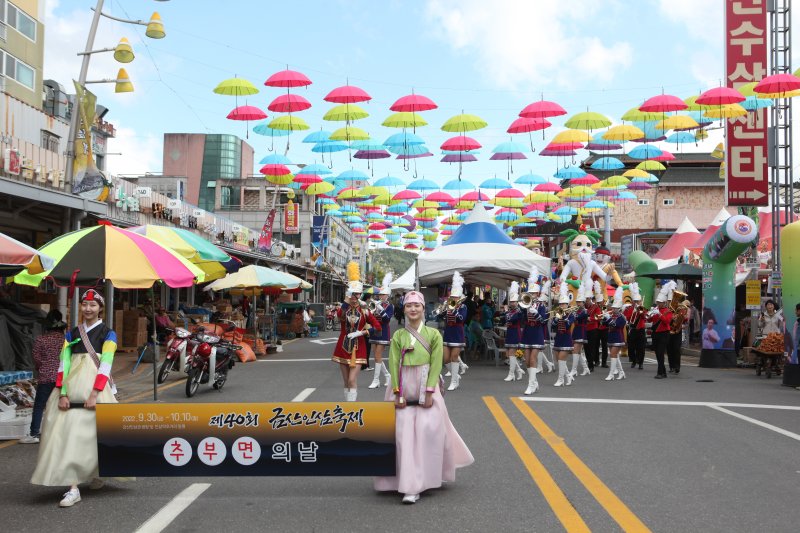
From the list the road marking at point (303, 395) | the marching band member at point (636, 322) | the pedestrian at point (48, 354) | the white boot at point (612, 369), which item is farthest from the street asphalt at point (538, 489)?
the marching band member at point (636, 322)

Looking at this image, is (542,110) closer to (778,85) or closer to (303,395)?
(778,85)

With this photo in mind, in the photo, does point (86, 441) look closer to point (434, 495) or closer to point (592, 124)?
point (434, 495)

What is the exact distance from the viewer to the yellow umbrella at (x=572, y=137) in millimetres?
21000

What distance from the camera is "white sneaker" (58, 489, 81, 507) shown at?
18.2 feet

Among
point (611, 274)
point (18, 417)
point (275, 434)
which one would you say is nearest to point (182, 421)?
point (275, 434)

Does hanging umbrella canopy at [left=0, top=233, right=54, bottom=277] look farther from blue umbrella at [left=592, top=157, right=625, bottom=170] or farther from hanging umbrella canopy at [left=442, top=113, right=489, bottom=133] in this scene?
blue umbrella at [left=592, top=157, right=625, bottom=170]

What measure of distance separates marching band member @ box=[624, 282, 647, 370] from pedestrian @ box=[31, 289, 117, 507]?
527 inches

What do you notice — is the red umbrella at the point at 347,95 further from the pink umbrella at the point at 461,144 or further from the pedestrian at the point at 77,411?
the pedestrian at the point at 77,411

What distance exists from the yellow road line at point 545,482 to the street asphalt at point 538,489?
15 mm

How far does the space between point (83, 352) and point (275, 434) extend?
1756mm

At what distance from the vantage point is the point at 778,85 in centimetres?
1519

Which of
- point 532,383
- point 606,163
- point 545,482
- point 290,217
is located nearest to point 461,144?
point 606,163

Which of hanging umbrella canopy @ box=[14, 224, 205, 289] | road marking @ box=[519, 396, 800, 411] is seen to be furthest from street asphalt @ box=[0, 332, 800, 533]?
hanging umbrella canopy @ box=[14, 224, 205, 289]

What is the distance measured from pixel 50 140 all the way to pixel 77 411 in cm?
2335
